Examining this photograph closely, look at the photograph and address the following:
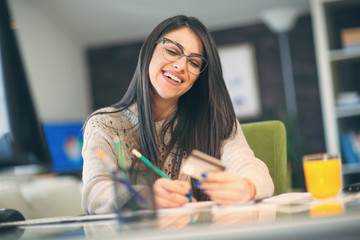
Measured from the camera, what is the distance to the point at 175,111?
1682 mm

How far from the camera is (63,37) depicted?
5398 millimetres

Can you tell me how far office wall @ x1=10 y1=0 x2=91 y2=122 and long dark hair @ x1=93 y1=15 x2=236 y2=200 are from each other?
3.10 meters

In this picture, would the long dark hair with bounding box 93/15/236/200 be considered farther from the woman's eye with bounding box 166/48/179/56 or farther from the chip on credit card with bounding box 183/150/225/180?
the chip on credit card with bounding box 183/150/225/180

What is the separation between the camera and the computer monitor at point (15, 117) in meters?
1.14

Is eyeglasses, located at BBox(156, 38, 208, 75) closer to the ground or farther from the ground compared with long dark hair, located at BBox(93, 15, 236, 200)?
farther from the ground

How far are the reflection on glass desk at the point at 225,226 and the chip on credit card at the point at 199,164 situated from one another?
0.08 metres

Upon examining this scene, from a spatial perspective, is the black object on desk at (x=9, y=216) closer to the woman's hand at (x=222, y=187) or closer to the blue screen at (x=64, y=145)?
the woman's hand at (x=222, y=187)

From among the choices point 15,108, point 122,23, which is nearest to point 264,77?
point 122,23

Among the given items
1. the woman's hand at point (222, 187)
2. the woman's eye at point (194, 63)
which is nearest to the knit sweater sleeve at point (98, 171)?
the woman's hand at point (222, 187)

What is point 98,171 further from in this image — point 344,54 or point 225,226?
point 344,54

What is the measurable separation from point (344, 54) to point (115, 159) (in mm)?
3326

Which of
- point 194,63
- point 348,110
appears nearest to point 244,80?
point 348,110

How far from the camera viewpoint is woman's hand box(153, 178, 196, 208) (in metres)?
1.03

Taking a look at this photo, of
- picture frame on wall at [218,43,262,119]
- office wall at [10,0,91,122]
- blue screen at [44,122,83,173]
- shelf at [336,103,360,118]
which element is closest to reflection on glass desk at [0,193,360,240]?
shelf at [336,103,360,118]
